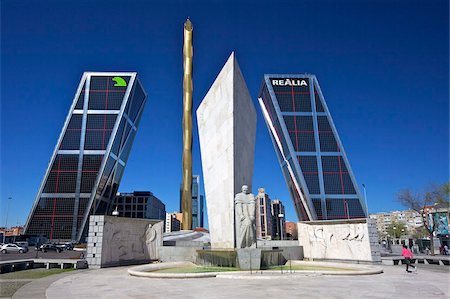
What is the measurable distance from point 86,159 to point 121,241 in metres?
45.7

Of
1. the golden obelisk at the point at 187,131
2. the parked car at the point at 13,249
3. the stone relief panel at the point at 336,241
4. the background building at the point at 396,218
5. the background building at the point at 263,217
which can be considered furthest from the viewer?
the background building at the point at 396,218

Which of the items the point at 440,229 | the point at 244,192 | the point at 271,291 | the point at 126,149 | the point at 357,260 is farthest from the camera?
the point at 126,149

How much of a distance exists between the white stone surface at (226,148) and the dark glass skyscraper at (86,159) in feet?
136

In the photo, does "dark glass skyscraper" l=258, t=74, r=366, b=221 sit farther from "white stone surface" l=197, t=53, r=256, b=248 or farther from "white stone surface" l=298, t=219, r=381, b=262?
"white stone surface" l=197, t=53, r=256, b=248

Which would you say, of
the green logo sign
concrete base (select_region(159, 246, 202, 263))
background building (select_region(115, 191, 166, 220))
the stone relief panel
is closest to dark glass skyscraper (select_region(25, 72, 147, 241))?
the green logo sign

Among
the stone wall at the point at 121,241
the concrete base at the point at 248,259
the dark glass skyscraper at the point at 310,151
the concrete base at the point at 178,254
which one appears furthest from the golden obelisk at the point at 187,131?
the dark glass skyscraper at the point at 310,151

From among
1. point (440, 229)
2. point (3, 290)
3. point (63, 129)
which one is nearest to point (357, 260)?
point (3, 290)

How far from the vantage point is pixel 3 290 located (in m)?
7.49

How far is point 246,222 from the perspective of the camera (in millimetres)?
10953

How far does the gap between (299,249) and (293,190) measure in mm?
50112

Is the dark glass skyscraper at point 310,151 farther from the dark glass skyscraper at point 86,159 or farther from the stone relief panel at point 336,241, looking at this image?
the stone relief panel at point 336,241

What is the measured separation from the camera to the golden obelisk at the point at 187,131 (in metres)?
29.0

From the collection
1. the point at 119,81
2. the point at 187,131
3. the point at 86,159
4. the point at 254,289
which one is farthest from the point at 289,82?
the point at 254,289

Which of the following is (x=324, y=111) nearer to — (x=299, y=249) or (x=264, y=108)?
(x=264, y=108)
